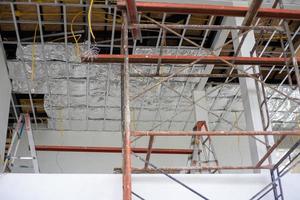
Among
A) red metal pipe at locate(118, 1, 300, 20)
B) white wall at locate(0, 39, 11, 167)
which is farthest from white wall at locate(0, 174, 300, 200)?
white wall at locate(0, 39, 11, 167)

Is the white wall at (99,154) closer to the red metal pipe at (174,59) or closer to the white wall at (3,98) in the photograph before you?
the white wall at (3,98)

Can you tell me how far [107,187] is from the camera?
4.09 meters

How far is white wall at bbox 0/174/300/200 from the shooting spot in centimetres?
402

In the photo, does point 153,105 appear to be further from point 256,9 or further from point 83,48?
point 256,9

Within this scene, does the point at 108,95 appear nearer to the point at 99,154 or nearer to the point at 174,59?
the point at 99,154

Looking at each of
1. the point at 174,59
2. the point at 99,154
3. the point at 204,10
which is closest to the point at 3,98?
the point at 99,154

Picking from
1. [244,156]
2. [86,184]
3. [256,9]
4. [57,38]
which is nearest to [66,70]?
[57,38]

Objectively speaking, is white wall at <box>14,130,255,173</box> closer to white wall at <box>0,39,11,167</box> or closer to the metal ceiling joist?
white wall at <box>0,39,11,167</box>

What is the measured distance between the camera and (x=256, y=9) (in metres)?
3.88

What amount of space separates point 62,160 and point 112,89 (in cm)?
256

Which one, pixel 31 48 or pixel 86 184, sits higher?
pixel 31 48

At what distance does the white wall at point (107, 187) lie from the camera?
13.2 feet

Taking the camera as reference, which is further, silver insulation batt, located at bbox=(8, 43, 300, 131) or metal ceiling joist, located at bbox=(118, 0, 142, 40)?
silver insulation batt, located at bbox=(8, 43, 300, 131)

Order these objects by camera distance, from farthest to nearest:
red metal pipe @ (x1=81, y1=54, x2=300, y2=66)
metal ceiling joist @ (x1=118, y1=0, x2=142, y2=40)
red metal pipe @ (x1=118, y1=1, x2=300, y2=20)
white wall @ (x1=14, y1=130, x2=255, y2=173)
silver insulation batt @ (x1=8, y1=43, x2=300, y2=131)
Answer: white wall @ (x1=14, y1=130, x2=255, y2=173) < silver insulation batt @ (x1=8, y1=43, x2=300, y2=131) < red metal pipe @ (x1=81, y1=54, x2=300, y2=66) < red metal pipe @ (x1=118, y1=1, x2=300, y2=20) < metal ceiling joist @ (x1=118, y1=0, x2=142, y2=40)
